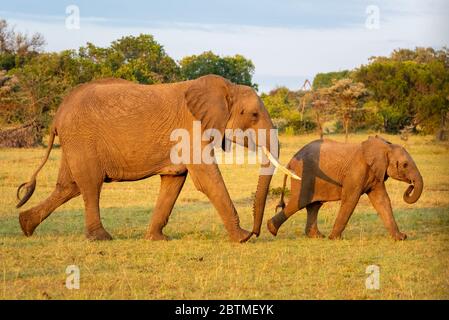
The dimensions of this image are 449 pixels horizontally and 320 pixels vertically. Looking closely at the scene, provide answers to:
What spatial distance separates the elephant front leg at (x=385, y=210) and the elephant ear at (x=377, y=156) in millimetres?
180

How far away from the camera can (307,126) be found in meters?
40.8

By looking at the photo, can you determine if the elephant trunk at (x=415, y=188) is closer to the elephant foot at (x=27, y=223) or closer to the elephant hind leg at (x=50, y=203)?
the elephant hind leg at (x=50, y=203)

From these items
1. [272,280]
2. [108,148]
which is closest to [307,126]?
[108,148]

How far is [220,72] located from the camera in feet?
177

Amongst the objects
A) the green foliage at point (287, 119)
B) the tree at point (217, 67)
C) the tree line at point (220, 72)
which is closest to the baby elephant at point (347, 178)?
the tree line at point (220, 72)

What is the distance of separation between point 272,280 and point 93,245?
111 inches

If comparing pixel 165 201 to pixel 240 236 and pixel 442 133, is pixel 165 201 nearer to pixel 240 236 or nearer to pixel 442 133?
pixel 240 236

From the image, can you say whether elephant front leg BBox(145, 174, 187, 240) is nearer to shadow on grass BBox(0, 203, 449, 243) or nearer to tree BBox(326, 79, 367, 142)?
shadow on grass BBox(0, 203, 449, 243)

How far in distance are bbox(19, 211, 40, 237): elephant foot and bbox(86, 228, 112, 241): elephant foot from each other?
2.47ft

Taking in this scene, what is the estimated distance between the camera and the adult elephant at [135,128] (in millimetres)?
Answer: 10859

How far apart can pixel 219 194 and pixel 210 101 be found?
46.7 inches

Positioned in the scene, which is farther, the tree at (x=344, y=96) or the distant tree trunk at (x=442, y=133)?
the distant tree trunk at (x=442, y=133)
